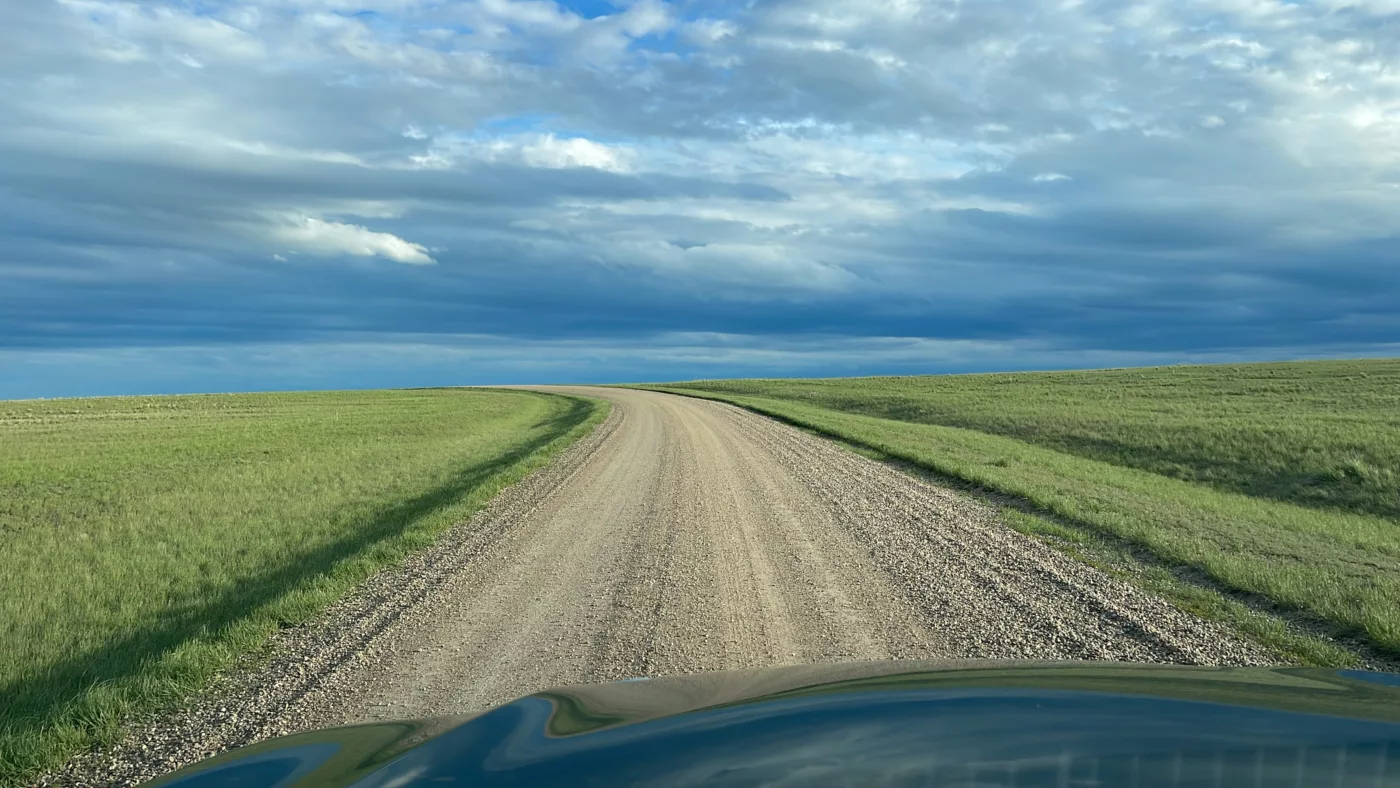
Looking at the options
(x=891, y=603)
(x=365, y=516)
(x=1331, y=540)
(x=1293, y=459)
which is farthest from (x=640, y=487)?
(x=1293, y=459)

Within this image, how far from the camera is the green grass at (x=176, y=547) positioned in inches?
217

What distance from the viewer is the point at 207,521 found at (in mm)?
12898

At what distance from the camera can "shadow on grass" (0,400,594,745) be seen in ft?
16.6

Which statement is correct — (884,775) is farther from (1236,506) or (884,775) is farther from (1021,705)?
(1236,506)

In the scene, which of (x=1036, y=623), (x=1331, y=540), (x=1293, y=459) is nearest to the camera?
(x=1036, y=623)

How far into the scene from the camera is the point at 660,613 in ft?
22.6

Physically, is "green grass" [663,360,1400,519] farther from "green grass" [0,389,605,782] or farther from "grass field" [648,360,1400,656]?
"green grass" [0,389,605,782]

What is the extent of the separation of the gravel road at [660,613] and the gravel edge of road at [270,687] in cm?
2

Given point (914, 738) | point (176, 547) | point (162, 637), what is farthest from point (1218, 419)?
point (914, 738)

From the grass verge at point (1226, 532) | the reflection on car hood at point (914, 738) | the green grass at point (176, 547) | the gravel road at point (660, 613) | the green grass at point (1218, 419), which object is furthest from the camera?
the green grass at point (1218, 419)

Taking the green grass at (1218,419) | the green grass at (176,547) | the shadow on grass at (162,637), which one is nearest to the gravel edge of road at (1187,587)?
the green grass at (176,547)

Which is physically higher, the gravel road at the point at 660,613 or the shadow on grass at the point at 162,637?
the gravel road at the point at 660,613

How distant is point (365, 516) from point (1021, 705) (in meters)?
12.2

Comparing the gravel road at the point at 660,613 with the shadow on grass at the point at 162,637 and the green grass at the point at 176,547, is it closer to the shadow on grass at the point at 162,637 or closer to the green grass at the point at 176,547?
the green grass at the point at 176,547
